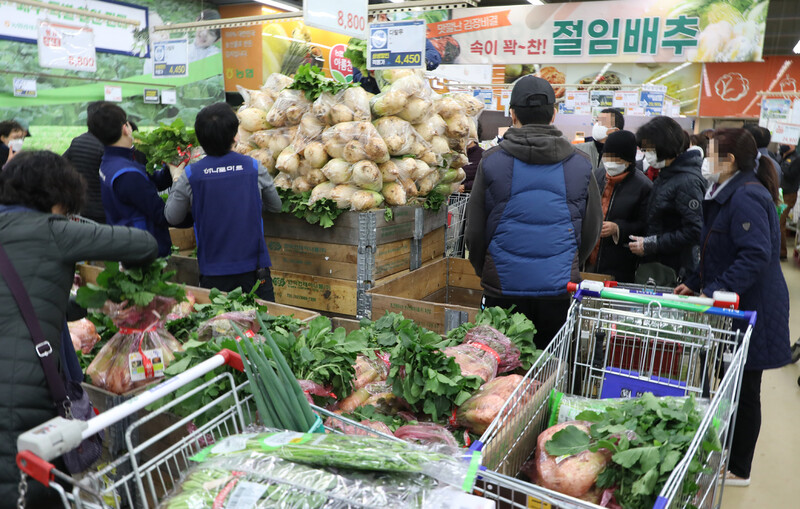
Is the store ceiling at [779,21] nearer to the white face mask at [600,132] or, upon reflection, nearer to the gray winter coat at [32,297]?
the white face mask at [600,132]

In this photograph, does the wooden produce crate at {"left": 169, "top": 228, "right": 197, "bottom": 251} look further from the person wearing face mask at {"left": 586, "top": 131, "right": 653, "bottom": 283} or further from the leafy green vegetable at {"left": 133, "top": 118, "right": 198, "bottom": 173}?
the person wearing face mask at {"left": 586, "top": 131, "right": 653, "bottom": 283}

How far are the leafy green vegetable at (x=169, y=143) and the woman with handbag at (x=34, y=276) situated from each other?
2521mm

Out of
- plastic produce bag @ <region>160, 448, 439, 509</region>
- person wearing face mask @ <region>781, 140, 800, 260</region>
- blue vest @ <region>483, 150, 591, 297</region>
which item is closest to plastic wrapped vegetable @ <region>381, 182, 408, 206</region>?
blue vest @ <region>483, 150, 591, 297</region>

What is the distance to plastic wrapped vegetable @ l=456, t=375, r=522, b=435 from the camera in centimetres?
178

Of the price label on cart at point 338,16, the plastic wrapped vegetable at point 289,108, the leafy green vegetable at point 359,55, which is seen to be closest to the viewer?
the plastic wrapped vegetable at point 289,108

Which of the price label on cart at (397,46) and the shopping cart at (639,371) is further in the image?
the price label on cart at (397,46)

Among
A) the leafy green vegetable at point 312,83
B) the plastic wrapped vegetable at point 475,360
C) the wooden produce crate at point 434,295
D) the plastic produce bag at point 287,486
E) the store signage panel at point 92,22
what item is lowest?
the wooden produce crate at point 434,295

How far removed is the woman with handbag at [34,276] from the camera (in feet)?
5.43

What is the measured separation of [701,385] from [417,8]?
426 centimetres

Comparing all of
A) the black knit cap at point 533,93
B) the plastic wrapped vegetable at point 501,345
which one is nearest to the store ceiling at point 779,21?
the black knit cap at point 533,93

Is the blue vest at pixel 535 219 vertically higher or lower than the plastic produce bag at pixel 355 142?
lower

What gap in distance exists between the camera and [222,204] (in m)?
3.16

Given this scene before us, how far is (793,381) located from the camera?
457cm

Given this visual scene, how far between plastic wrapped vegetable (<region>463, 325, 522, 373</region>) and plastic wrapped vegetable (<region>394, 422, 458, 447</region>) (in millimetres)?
462
